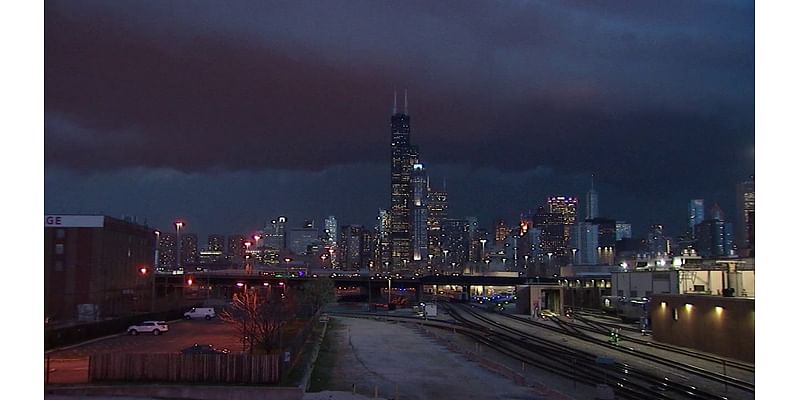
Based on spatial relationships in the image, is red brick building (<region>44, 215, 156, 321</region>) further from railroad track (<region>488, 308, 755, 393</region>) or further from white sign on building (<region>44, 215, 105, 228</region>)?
railroad track (<region>488, 308, 755, 393</region>)

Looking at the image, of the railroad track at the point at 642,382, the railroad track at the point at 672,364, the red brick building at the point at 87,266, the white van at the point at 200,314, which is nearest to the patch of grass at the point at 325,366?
the railroad track at the point at 642,382

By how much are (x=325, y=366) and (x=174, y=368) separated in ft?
35.4

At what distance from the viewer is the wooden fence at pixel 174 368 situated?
21984mm

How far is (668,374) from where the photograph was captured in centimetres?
3123

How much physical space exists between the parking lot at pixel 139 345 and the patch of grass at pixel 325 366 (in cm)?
465

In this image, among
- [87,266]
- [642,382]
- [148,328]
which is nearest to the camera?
[642,382]

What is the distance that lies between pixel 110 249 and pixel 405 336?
31.4 m

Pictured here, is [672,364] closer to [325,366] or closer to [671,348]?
[671,348]

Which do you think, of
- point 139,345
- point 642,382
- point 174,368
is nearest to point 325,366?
point 174,368

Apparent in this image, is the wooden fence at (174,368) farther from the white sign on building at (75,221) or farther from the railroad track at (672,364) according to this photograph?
the white sign on building at (75,221)

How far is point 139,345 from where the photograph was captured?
38.5 metres

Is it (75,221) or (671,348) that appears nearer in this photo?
(671,348)

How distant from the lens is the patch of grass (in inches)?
1018

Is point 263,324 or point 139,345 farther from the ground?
point 263,324
